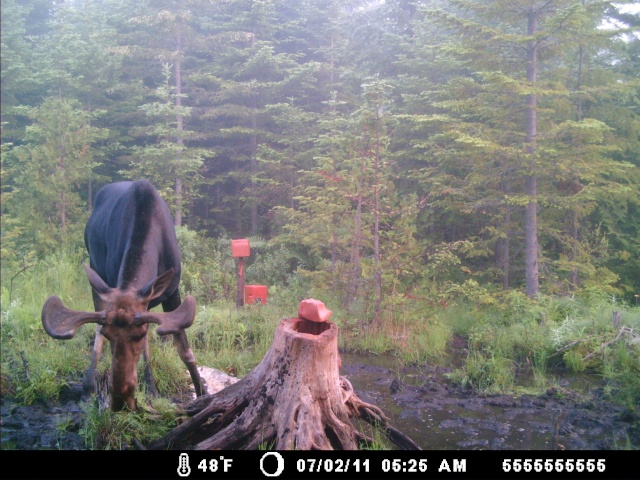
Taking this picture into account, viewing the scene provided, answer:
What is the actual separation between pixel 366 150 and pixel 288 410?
19.8ft

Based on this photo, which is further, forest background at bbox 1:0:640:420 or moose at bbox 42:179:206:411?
forest background at bbox 1:0:640:420

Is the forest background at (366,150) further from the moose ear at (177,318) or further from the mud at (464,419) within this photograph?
the moose ear at (177,318)

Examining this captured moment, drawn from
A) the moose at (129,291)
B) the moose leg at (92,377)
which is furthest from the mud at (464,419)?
the moose at (129,291)

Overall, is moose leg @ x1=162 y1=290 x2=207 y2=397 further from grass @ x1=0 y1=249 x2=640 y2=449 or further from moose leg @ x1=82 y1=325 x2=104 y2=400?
moose leg @ x1=82 y1=325 x2=104 y2=400

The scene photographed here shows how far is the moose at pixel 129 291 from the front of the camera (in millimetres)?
3703

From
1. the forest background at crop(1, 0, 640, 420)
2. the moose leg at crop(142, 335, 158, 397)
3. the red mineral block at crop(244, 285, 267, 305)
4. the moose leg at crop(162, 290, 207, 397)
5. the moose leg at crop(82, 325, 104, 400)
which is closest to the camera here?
the moose leg at crop(162, 290, 207, 397)

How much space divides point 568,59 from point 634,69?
2.00 metres
